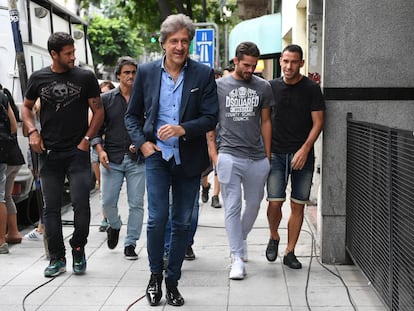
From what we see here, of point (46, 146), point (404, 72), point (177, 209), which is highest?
point (404, 72)

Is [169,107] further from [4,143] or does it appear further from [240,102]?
[4,143]

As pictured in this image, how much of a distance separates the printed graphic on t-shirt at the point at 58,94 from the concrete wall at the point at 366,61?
7.21ft

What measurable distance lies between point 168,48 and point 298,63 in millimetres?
1539

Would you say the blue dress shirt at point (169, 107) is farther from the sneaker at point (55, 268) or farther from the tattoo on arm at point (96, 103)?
the sneaker at point (55, 268)

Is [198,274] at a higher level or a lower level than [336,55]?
lower

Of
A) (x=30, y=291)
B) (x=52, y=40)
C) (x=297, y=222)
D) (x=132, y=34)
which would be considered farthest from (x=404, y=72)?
(x=132, y=34)

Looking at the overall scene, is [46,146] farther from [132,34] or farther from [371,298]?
[132,34]

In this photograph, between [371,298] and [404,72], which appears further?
[404,72]

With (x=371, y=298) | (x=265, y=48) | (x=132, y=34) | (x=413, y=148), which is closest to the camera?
(x=413, y=148)

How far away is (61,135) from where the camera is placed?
5988 millimetres

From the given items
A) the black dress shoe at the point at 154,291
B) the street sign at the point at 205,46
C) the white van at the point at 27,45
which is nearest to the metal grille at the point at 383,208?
the black dress shoe at the point at 154,291

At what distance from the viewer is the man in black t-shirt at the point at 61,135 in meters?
5.95

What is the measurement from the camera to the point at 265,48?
15.3 meters

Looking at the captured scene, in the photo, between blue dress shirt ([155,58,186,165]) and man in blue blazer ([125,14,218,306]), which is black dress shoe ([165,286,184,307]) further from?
blue dress shirt ([155,58,186,165])
